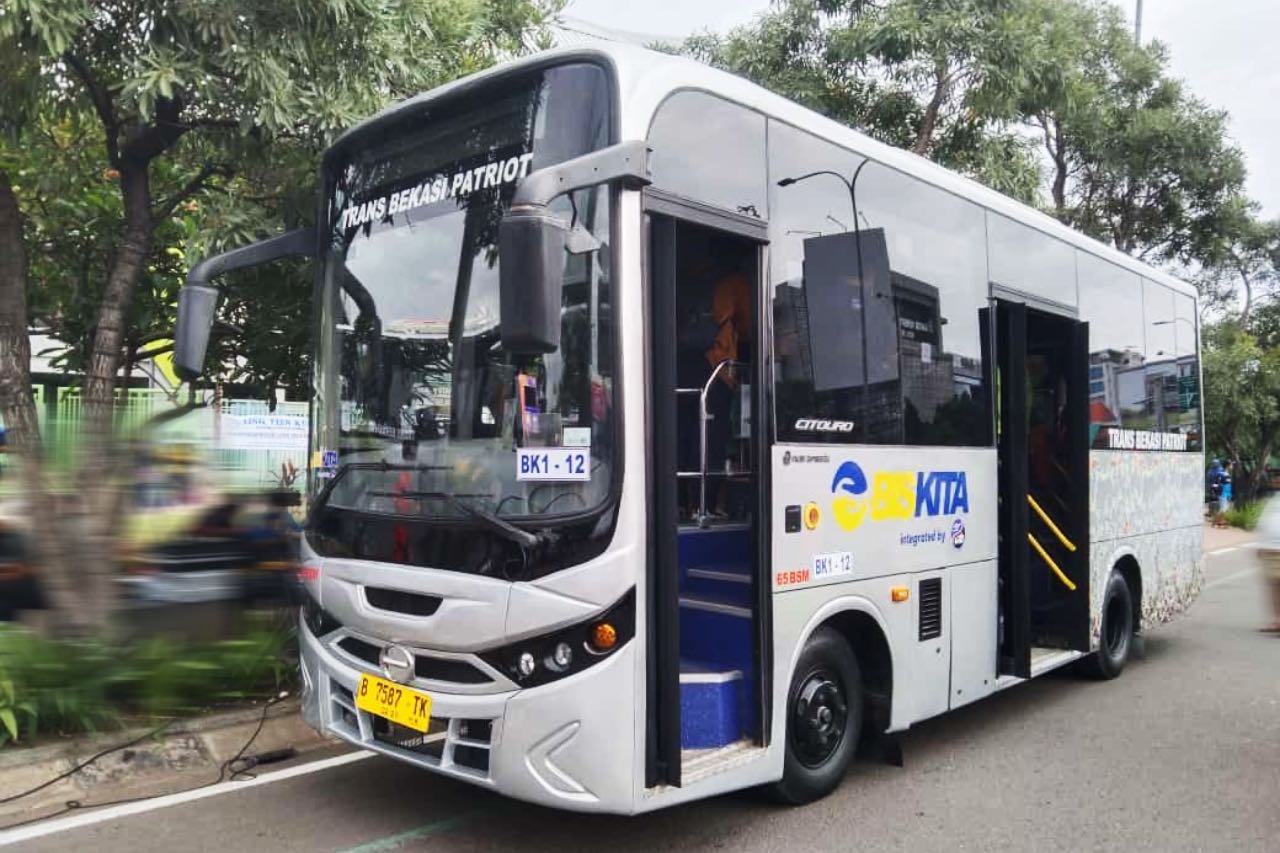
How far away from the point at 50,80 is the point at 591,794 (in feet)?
19.6

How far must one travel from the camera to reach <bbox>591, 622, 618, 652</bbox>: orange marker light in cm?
381

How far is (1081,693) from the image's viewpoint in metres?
7.47

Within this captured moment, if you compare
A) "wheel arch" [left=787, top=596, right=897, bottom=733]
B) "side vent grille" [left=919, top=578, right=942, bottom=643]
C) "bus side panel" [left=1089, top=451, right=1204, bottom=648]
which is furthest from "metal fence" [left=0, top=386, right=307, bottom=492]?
"bus side panel" [left=1089, top=451, right=1204, bottom=648]

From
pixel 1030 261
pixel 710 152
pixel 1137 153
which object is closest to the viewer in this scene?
pixel 710 152

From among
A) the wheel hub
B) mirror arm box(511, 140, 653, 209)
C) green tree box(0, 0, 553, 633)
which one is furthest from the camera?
green tree box(0, 0, 553, 633)

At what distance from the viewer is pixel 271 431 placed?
28.3 feet

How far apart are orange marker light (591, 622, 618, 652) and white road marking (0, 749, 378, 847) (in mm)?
2247

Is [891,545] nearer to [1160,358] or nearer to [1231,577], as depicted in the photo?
[1160,358]

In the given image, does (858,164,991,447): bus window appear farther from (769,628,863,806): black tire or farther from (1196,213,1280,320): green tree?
(1196,213,1280,320): green tree

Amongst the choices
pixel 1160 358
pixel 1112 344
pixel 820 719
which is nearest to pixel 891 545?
pixel 820 719

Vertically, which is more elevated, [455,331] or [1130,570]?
[455,331]

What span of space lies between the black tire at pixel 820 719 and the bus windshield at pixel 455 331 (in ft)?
5.15

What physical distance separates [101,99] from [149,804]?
4.98 metres

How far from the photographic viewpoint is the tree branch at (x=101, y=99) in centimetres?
696
